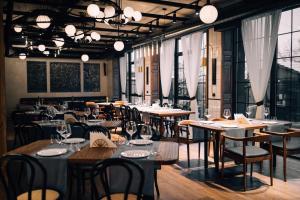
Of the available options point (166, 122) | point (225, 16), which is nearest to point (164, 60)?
point (166, 122)

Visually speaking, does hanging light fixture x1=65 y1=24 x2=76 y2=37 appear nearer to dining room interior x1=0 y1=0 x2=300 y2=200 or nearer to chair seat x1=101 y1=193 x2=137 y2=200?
dining room interior x1=0 y1=0 x2=300 y2=200

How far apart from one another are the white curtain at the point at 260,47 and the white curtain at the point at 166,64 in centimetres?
302

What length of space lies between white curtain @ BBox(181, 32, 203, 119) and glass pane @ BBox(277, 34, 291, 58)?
219cm

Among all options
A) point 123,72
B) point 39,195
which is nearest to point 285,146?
point 39,195

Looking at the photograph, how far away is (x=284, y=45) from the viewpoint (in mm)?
5242

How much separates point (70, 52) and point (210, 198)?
10.7m

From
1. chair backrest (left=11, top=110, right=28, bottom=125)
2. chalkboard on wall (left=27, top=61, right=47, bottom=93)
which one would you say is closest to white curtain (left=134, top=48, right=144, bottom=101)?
chalkboard on wall (left=27, top=61, right=47, bottom=93)

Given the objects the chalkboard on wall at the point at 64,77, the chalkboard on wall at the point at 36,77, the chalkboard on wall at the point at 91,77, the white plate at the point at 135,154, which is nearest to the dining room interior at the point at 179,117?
the white plate at the point at 135,154

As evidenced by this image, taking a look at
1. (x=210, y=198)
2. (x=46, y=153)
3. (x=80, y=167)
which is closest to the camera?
(x=46, y=153)

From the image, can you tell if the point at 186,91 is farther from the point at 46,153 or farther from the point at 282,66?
the point at 46,153

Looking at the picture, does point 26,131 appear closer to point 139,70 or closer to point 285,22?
point 285,22

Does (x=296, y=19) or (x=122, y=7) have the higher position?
(x=122, y=7)

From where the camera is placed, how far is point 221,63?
648cm

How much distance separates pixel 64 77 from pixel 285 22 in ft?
33.5
